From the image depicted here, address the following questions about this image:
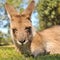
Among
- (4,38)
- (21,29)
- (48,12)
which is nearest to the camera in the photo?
(21,29)

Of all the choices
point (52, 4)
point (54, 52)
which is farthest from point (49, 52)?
point (52, 4)

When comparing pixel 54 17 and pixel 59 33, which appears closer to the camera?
pixel 59 33

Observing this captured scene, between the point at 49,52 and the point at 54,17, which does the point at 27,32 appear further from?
the point at 54,17

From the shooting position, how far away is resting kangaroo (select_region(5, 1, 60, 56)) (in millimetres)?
7863

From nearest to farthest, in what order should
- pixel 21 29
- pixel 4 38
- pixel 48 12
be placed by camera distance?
pixel 21 29
pixel 48 12
pixel 4 38

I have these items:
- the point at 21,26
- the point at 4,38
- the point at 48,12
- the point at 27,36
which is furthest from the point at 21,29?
the point at 4,38

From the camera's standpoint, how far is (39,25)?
24656 millimetres

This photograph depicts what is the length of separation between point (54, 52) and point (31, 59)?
1.93 metres

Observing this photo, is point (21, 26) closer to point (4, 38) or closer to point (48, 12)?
point (48, 12)

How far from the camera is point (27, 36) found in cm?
793

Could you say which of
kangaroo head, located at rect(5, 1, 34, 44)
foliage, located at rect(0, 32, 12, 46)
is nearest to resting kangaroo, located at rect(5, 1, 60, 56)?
kangaroo head, located at rect(5, 1, 34, 44)

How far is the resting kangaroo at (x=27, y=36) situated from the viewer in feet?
25.8

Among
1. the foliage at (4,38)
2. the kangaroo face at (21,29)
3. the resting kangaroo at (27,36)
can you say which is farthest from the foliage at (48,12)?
the kangaroo face at (21,29)

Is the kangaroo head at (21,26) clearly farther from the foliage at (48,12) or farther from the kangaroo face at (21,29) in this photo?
the foliage at (48,12)
